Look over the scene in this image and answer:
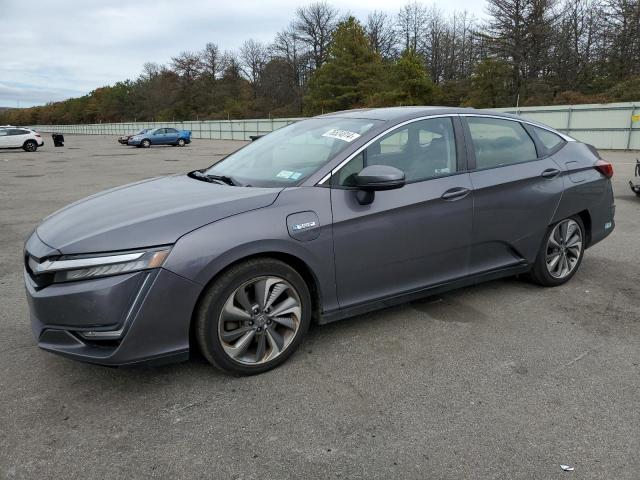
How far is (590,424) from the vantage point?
2537 mm

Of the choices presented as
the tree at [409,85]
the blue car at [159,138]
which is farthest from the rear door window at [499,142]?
the tree at [409,85]

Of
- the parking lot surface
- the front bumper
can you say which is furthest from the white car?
the front bumper

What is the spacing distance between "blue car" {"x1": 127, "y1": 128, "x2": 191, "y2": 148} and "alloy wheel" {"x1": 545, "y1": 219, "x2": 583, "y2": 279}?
34.4 m

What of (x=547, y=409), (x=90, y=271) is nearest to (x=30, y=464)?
(x=90, y=271)

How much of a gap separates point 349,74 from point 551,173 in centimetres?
5047

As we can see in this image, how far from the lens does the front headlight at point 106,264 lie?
256 cm

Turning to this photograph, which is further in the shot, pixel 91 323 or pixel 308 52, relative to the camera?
pixel 308 52

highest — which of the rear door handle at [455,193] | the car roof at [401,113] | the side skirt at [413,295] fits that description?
the car roof at [401,113]

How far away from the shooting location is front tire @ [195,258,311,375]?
280 centimetres

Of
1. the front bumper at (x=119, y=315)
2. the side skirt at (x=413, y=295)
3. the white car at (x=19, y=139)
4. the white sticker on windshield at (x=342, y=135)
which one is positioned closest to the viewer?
the front bumper at (x=119, y=315)

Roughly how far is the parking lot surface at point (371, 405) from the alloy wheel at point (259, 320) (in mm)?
165

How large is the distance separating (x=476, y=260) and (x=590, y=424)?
153 cm

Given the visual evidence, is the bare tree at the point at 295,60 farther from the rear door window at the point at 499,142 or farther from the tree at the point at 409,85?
the rear door window at the point at 499,142

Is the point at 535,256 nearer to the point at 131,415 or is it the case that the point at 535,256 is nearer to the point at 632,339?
the point at 632,339
